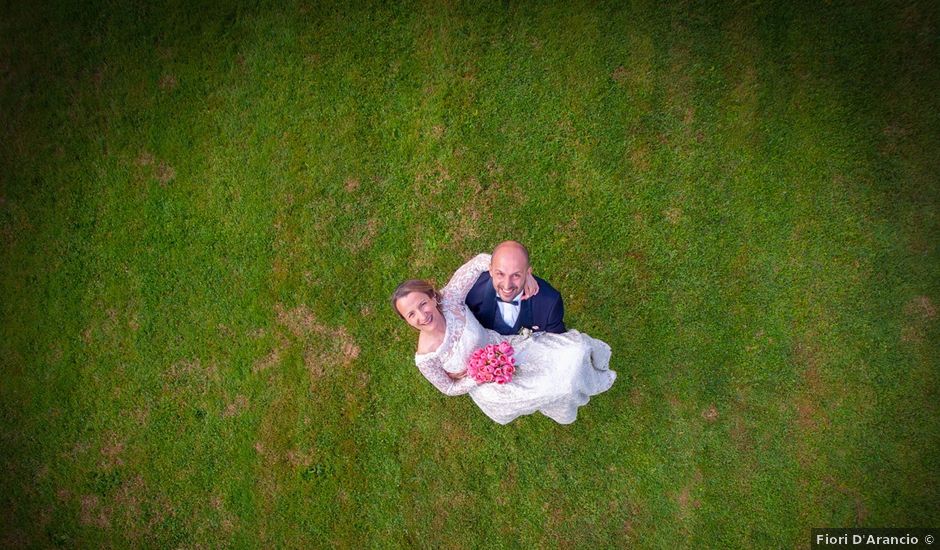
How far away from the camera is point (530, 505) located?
5801mm

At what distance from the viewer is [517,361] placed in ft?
14.1

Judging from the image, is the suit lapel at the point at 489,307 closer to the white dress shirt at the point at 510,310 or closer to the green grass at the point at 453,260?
the white dress shirt at the point at 510,310

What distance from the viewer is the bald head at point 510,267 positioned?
11.8ft

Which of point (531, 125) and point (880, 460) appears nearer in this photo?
point (880, 460)

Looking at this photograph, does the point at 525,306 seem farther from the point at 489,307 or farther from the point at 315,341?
the point at 315,341

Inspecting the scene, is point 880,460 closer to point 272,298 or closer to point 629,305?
point 629,305

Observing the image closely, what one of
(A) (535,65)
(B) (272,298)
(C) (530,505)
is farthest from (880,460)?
(B) (272,298)

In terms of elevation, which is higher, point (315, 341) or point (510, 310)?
point (510, 310)

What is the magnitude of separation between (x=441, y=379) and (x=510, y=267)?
4.09 ft

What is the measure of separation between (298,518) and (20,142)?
658 cm

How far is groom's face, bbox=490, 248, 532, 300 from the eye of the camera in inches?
142

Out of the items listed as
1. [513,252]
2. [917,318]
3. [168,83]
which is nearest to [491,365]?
[513,252]

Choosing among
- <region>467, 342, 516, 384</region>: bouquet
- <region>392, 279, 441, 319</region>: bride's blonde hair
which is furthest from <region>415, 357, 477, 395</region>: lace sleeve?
<region>392, 279, 441, 319</region>: bride's blonde hair

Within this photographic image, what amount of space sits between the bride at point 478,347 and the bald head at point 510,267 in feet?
1.04
